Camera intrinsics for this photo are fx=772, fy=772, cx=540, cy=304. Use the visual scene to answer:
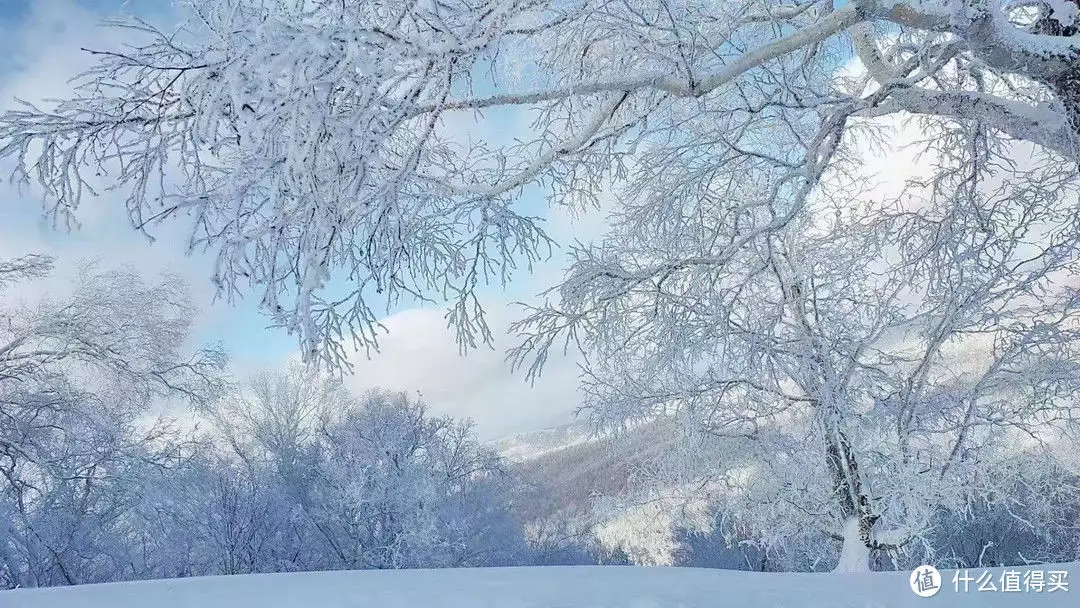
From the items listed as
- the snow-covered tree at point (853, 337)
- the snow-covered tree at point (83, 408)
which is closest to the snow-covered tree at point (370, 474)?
the snow-covered tree at point (83, 408)

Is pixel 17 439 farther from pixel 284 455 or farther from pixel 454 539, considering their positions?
pixel 454 539

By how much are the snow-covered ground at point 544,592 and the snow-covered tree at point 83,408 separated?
11.1m

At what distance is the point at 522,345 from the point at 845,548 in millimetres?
6342

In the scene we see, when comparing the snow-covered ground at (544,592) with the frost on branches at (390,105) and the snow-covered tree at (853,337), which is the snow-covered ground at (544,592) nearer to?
the frost on branches at (390,105)

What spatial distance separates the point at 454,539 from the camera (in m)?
20.4

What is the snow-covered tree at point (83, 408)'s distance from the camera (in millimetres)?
13117

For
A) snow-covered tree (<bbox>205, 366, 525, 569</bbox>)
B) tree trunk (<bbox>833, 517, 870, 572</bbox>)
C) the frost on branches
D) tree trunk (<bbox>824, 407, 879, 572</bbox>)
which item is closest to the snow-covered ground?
the frost on branches

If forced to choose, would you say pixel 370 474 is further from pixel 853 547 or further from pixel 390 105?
pixel 390 105

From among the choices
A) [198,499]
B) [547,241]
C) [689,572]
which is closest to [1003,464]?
[547,241]

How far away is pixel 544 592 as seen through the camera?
2.50 m

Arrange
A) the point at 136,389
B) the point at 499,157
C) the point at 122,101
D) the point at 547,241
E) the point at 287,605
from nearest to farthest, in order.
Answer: the point at 287,605 < the point at 122,101 < the point at 547,241 < the point at 499,157 < the point at 136,389

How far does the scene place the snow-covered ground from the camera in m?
2.38

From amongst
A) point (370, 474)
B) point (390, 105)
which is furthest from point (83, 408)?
point (390, 105)

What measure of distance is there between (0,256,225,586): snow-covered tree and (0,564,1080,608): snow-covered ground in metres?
11.1
